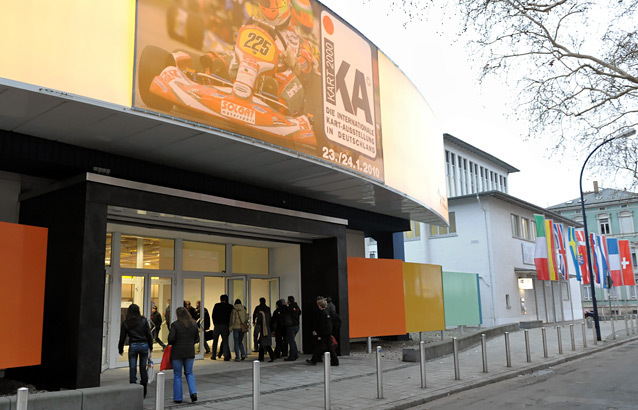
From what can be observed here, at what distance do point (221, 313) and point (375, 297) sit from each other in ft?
17.7

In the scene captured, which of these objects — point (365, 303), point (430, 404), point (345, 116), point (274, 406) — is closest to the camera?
point (274, 406)

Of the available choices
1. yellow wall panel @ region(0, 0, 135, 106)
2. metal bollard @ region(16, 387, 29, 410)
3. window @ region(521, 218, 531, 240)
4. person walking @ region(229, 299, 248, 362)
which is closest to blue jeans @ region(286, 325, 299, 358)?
person walking @ region(229, 299, 248, 362)

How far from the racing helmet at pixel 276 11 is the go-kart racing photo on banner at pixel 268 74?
2cm

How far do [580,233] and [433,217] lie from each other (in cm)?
1902

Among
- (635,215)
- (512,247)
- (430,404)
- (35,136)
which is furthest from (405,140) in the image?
(635,215)

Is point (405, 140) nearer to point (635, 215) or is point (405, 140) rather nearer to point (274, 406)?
point (274, 406)

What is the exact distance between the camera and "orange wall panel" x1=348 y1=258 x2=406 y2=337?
16.9 meters

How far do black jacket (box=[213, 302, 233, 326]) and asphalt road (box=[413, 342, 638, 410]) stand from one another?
6923 mm

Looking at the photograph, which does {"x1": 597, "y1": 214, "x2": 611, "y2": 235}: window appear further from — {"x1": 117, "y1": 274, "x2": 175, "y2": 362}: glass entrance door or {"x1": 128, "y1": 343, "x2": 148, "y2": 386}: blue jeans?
{"x1": 128, "y1": 343, "x2": 148, "y2": 386}: blue jeans

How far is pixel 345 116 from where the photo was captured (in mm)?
14016

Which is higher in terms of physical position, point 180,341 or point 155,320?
point 155,320

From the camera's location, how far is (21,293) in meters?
9.53

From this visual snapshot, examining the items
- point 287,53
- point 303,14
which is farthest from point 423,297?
point 303,14

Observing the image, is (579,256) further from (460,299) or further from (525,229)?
(460,299)
